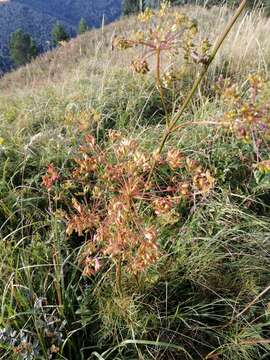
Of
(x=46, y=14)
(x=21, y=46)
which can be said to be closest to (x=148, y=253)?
(x=21, y=46)

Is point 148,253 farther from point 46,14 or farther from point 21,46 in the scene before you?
point 46,14

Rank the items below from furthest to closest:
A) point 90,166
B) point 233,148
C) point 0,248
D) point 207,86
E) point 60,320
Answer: point 207,86, point 233,148, point 0,248, point 60,320, point 90,166

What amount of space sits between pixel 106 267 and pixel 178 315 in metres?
0.37

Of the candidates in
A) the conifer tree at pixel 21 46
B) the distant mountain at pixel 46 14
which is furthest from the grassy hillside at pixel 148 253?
the distant mountain at pixel 46 14

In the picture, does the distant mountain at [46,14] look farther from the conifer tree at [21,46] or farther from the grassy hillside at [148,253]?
the grassy hillside at [148,253]

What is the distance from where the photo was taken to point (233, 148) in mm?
2219

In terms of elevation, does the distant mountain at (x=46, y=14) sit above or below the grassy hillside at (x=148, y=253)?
below

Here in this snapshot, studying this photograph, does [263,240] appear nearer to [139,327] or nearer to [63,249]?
[139,327]

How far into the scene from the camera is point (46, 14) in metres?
86.7

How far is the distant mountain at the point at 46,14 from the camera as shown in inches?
2744

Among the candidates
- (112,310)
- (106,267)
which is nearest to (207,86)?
(106,267)

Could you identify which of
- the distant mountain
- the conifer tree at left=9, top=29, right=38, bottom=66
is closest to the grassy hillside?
the conifer tree at left=9, top=29, right=38, bottom=66

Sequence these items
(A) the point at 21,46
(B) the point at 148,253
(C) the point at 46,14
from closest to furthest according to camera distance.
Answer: (B) the point at 148,253 < (A) the point at 21,46 < (C) the point at 46,14

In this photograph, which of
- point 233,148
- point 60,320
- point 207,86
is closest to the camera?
point 60,320
